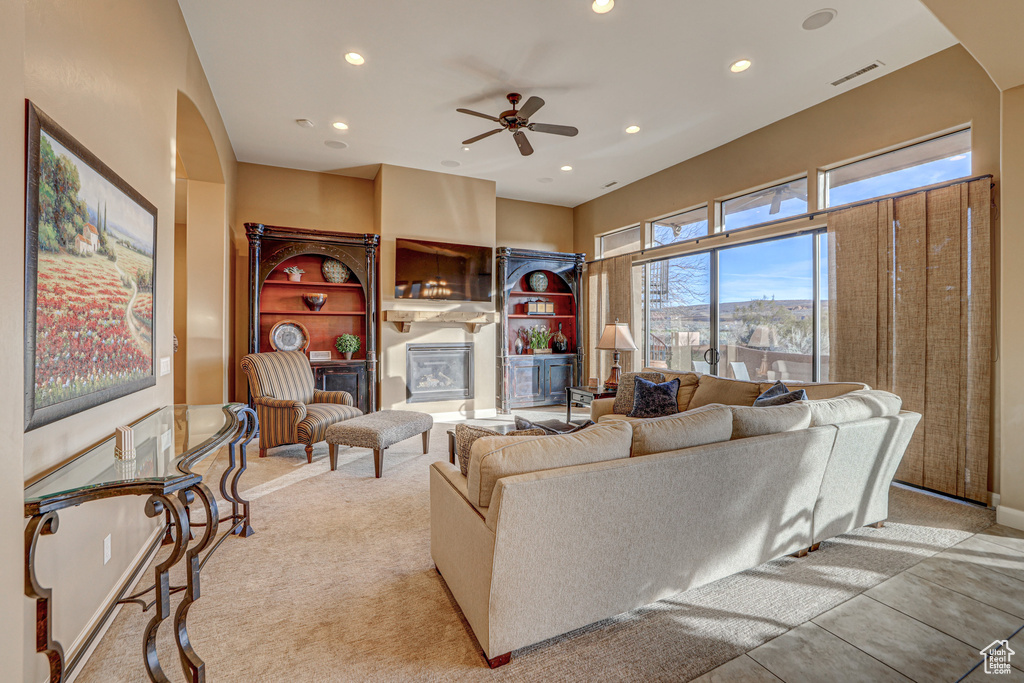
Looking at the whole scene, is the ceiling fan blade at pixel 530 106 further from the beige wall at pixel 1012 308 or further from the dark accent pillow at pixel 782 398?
the beige wall at pixel 1012 308

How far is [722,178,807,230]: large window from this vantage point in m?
4.28

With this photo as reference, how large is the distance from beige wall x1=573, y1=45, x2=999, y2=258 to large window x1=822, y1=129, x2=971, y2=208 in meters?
0.12

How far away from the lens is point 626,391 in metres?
4.11

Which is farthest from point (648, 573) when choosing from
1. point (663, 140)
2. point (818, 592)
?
point (663, 140)

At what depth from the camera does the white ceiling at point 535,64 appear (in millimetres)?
2840

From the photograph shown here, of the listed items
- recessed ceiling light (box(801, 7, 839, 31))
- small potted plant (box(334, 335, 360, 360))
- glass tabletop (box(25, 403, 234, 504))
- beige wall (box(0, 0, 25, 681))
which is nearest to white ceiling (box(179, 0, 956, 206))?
recessed ceiling light (box(801, 7, 839, 31))

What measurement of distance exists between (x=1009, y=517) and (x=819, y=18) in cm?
333

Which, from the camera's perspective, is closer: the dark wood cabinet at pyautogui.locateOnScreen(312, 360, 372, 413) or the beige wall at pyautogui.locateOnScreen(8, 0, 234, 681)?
Result: the beige wall at pyautogui.locateOnScreen(8, 0, 234, 681)

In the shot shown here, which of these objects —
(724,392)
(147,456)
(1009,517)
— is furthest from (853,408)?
(147,456)

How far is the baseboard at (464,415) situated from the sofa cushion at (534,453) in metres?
4.29

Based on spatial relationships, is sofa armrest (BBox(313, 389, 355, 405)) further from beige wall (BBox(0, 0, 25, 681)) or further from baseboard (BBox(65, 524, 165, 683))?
beige wall (BBox(0, 0, 25, 681))

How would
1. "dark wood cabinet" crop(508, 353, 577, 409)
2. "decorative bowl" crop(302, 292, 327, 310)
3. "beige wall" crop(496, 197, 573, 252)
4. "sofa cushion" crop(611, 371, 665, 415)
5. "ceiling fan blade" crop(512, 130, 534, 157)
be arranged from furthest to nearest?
1. "beige wall" crop(496, 197, 573, 252)
2. "dark wood cabinet" crop(508, 353, 577, 409)
3. "decorative bowl" crop(302, 292, 327, 310)
4. "sofa cushion" crop(611, 371, 665, 415)
5. "ceiling fan blade" crop(512, 130, 534, 157)

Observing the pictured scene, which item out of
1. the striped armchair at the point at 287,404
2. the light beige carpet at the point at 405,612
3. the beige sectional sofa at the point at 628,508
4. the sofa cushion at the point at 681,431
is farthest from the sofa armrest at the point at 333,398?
the sofa cushion at the point at 681,431

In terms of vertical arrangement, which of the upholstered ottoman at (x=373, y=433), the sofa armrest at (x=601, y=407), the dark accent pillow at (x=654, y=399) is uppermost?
the dark accent pillow at (x=654, y=399)
